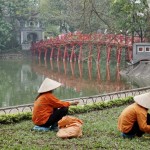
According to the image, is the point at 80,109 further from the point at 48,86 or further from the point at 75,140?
the point at 75,140

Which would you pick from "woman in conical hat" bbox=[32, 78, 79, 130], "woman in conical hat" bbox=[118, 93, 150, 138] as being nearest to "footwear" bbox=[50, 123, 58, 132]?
"woman in conical hat" bbox=[32, 78, 79, 130]

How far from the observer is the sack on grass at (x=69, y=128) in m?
5.75

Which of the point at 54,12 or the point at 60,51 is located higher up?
the point at 54,12

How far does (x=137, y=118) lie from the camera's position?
5492mm

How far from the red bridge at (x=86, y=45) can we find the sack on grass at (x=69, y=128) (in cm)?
1673

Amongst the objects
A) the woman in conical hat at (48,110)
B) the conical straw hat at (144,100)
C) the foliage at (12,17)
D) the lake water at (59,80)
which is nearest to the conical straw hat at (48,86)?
the woman in conical hat at (48,110)

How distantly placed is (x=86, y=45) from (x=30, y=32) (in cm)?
1349

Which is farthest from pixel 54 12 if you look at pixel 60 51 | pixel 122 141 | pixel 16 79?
pixel 122 141

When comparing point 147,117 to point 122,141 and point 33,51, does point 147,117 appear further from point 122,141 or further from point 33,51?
point 33,51

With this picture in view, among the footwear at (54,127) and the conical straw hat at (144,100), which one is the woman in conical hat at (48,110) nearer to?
the footwear at (54,127)

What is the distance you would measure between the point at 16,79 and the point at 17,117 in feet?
61.4

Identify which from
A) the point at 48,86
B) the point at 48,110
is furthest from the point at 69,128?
the point at 48,86

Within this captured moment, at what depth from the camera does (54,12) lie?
1671 inches

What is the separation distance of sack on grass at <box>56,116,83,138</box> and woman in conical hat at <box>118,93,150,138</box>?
675mm
